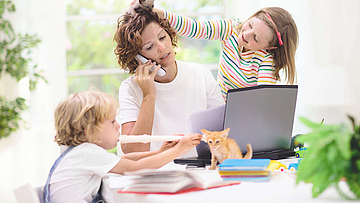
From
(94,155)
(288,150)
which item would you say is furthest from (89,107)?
(288,150)

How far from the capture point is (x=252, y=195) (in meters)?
0.68

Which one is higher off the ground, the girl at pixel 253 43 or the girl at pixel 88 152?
the girl at pixel 253 43

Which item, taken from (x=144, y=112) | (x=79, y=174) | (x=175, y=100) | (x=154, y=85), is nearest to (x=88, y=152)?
(x=79, y=174)

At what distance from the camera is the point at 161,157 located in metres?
1.00

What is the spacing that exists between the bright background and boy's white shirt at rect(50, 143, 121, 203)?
4.89 feet

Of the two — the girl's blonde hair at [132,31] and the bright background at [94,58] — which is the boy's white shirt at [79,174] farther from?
the bright background at [94,58]

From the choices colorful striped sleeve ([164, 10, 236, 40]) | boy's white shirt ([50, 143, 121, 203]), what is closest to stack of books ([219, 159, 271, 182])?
boy's white shirt ([50, 143, 121, 203])

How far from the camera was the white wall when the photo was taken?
10.4ft

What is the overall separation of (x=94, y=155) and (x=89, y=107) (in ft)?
0.52

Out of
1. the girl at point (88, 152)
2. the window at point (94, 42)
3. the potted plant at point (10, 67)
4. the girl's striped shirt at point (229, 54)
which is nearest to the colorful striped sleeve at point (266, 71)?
the girl's striped shirt at point (229, 54)

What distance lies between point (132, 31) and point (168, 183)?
79 centimetres

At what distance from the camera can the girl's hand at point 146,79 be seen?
4.54 feet

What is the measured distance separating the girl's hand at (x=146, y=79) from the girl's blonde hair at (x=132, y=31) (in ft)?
0.25

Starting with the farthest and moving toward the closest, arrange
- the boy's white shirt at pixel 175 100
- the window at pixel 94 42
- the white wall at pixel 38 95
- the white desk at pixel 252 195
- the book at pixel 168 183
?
the window at pixel 94 42
the white wall at pixel 38 95
the boy's white shirt at pixel 175 100
the book at pixel 168 183
the white desk at pixel 252 195
